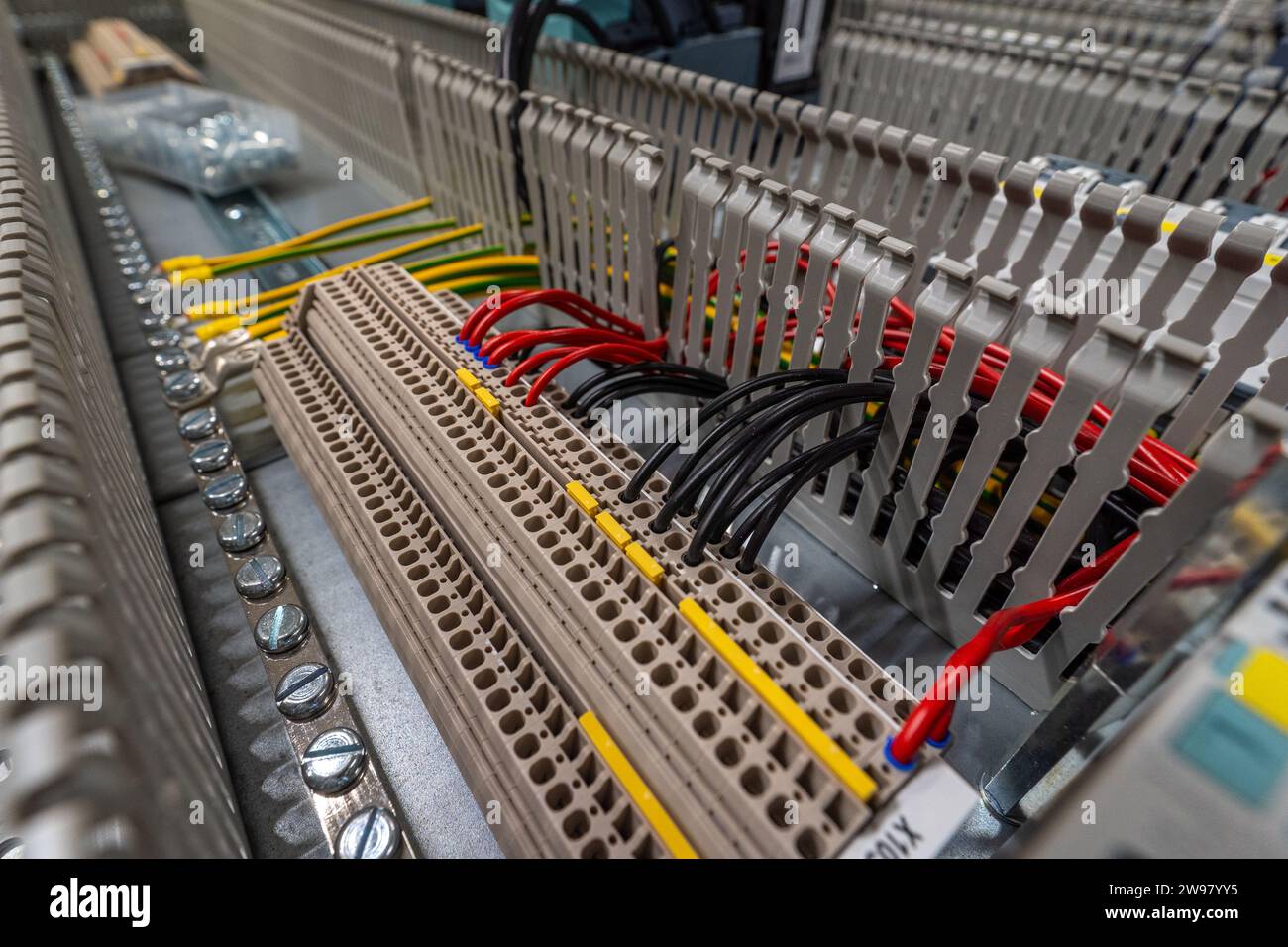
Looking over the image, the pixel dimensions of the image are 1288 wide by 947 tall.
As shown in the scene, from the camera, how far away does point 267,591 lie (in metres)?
1.10

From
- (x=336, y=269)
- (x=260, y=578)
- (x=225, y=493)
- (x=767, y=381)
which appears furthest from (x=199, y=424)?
(x=767, y=381)

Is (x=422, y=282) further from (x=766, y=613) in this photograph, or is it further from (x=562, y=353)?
A: (x=766, y=613)

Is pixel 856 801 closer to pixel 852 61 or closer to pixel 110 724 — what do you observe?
pixel 110 724

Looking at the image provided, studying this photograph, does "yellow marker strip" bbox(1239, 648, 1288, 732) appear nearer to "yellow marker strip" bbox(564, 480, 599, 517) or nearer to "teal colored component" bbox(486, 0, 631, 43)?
"yellow marker strip" bbox(564, 480, 599, 517)

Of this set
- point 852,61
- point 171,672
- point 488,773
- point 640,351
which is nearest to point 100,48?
point 852,61

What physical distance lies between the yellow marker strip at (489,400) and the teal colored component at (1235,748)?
3.00 ft

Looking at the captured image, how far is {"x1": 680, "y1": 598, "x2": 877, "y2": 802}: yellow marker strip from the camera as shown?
2.01ft

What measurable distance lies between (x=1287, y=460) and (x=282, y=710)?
114 centimetres

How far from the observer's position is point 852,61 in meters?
2.61

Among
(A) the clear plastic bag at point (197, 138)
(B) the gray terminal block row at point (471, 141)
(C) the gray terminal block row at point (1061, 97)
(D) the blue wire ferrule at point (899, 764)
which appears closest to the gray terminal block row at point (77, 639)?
(D) the blue wire ferrule at point (899, 764)

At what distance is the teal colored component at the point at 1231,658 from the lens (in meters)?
0.45

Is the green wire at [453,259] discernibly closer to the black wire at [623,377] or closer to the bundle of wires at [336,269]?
the bundle of wires at [336,269]

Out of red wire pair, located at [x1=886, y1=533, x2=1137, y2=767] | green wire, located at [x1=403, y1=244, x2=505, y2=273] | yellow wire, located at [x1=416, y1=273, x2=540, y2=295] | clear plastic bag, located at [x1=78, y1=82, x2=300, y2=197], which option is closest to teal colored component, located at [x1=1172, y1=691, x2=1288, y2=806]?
red wire pair, located at [x1=886, y1=533, x2=1137, y2=767]

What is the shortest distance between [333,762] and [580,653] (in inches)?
15.9
